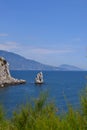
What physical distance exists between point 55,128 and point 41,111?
30.7ft

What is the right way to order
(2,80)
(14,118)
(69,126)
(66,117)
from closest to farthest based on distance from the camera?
1. (69,126)
2. (66,117)
3. (14,118)
4. (2,80)

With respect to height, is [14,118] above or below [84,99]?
below

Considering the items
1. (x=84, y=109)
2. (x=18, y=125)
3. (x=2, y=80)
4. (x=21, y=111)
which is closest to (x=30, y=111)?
(x=21, y=111)

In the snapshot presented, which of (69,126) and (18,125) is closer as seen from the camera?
(69,126)

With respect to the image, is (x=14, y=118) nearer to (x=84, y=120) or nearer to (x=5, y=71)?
(x=84, y=120)

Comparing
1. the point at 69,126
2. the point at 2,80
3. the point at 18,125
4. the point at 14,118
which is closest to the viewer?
the point at 69,126

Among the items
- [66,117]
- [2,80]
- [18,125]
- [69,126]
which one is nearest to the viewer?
Answer: [69,126]

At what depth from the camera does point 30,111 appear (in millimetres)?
20484

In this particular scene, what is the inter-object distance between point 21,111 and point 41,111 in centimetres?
110

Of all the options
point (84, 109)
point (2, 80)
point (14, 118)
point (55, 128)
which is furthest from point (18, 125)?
point (2, 80)

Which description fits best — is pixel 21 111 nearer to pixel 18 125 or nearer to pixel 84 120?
pixel 18 125

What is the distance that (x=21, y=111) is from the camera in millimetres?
20438

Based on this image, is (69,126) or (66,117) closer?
(69,126)

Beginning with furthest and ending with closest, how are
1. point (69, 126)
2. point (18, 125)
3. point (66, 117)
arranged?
point (18, 125), point (66, 117), point (69, 126)
